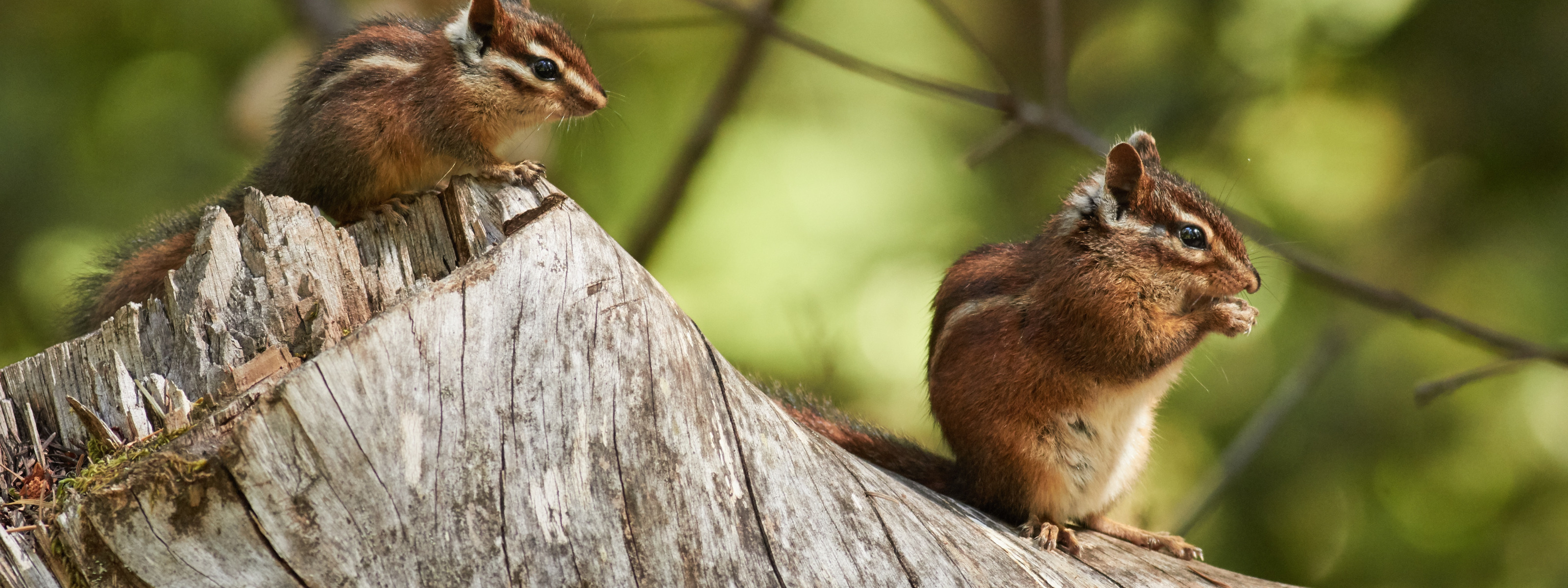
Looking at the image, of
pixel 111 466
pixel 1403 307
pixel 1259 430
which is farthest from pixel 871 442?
pixel 1259 430

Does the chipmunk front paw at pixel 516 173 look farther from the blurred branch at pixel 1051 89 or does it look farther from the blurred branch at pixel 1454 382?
the blurred branch at pixel 1454 382

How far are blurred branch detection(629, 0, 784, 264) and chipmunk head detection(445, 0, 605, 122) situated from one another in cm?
189

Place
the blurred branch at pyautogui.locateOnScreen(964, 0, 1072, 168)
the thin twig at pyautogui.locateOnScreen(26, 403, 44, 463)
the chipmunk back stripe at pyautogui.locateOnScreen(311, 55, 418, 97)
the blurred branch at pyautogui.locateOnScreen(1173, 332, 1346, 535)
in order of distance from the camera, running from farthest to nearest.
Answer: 1. the blurred branch at pyautogui.locateOnScreen(1173, 332, 1346, 535)
2. the blurred branch at pyautogui.locateOnScreen(964, 0, 1072, 168)
3. the chipmunk back stripe at pyautogui.locateOnScreen(311, 55, 418, 97)
4. the thin twig at pyautogui.locateOnScreen(26, 403, 44, 463)

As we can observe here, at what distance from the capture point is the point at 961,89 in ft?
15.1

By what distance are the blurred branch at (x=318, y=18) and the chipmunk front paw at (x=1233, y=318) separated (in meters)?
5.01

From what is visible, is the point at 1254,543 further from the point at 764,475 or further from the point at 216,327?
the point at 216,327

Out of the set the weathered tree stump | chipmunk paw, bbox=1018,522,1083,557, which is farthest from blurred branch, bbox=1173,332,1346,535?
the weathered tree stump

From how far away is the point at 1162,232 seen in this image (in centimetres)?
358

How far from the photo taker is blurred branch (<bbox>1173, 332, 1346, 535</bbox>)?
540 centimetres

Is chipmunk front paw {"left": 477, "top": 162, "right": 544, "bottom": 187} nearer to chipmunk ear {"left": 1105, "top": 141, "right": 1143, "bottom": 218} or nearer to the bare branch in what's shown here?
chipmunk ear {"left": 1105, "top": 141, "right": 1143, "bottom": 218}

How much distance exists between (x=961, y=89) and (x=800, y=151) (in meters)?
2.57

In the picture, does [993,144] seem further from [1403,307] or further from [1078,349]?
[1403,307]

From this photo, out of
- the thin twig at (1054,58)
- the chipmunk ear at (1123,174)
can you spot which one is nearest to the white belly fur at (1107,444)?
the chipmunk ear at (1123,174)

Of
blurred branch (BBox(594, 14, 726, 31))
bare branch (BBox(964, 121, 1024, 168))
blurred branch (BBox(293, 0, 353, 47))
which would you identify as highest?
blurred branch (BBox(293, 0, 353, 47))
